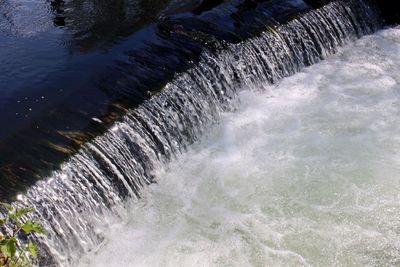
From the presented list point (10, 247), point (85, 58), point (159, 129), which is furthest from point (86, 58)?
point (10, 247)

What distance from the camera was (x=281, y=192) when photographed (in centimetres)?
578

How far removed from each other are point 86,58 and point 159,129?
1747 mm

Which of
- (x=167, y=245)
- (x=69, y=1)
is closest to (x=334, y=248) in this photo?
(x=167, y=245)

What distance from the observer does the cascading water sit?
5.03m

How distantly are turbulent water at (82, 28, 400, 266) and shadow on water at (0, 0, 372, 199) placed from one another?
1.05 meters

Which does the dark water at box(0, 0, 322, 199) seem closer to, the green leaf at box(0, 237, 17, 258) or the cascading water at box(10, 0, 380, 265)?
the cascading water at box(10, 0, 380, 265)

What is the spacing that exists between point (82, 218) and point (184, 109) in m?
2.25

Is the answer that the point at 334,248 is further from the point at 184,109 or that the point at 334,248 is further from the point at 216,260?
the point at 184,109

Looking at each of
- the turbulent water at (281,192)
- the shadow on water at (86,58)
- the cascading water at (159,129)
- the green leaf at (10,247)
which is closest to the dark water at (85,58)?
the shadow on water at (86,58)

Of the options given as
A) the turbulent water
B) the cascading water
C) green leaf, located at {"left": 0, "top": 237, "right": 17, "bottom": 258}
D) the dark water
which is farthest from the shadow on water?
green leaf, located at {"left": 0, "top": 237, "right": 17, "bottom": 258}

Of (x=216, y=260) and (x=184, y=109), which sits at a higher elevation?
(x=184, y=109)

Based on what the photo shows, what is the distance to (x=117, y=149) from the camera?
5.80 metres

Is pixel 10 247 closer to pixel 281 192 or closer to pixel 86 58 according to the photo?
pixel 281 192

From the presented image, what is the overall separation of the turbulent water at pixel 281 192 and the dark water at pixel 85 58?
1.04m
